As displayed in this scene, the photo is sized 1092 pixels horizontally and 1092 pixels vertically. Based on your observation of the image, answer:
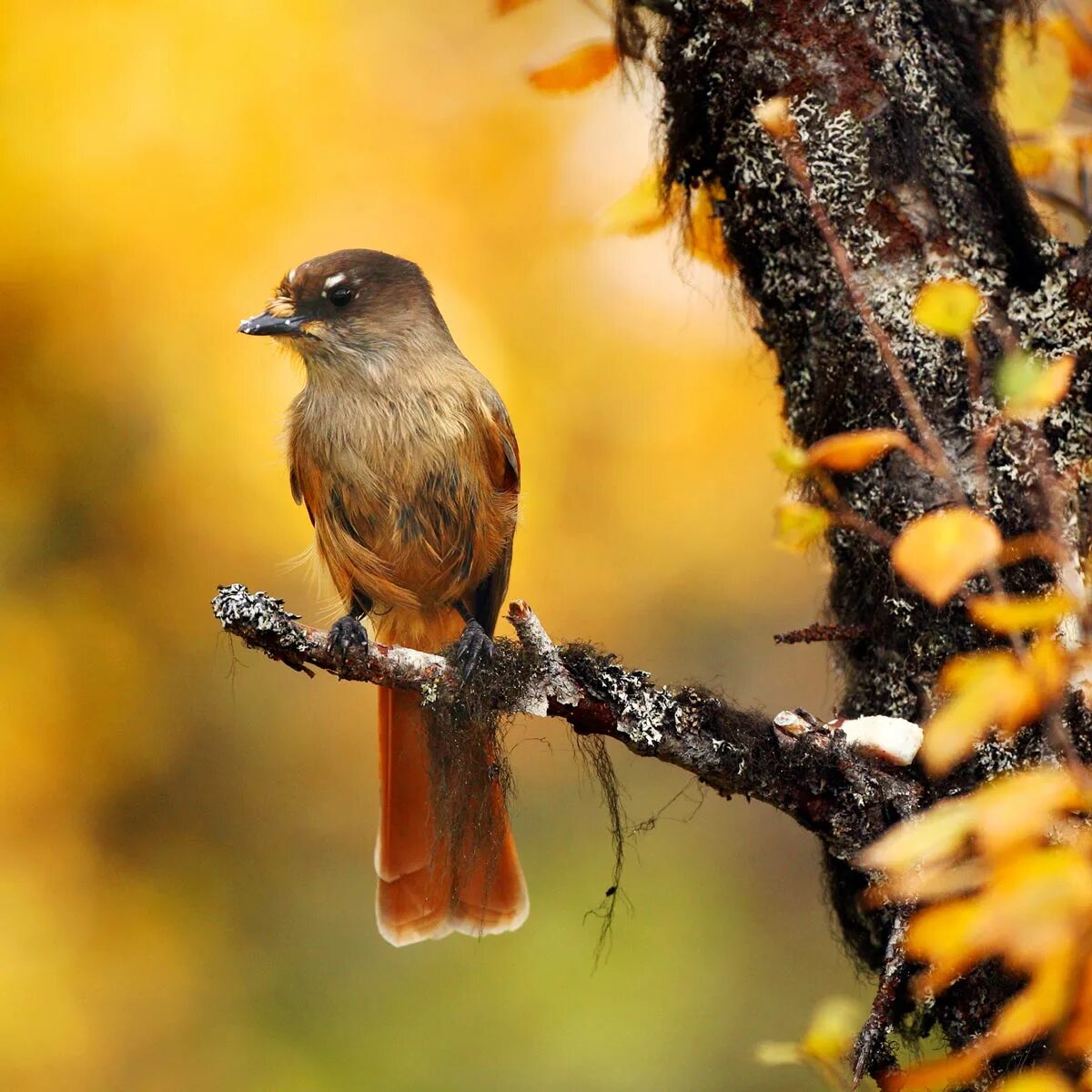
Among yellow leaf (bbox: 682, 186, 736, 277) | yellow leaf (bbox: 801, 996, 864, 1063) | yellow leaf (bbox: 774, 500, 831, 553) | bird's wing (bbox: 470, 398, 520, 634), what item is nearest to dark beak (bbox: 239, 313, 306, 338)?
bird's wing (bbox: 470, 398, 520, 634)

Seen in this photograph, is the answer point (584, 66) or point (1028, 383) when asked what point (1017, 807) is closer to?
point (1028, 383)

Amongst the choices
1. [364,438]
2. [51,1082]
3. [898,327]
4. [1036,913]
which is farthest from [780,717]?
[51,1082]

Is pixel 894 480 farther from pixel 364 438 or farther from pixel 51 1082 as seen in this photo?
pixel 51 1082

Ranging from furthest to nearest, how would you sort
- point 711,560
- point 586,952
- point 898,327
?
point 711,560 → point 586,952 → point 898,327

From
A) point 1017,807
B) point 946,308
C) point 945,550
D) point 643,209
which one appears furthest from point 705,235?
point 1017,807

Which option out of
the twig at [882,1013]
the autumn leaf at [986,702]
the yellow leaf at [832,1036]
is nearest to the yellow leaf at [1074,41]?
the autumn leaf at [986,702]

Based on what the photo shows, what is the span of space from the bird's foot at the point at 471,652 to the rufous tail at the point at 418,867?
0.52 m

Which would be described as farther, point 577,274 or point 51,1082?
point 577,274

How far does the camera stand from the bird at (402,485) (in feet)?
8.58

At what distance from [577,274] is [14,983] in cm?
331

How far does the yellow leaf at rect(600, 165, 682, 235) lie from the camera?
7.55 feet

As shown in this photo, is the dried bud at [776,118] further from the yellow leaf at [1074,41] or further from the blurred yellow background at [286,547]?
the blurred yellow background at [286,547]

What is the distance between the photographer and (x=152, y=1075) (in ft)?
15.4

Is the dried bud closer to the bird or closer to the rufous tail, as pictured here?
the bird
